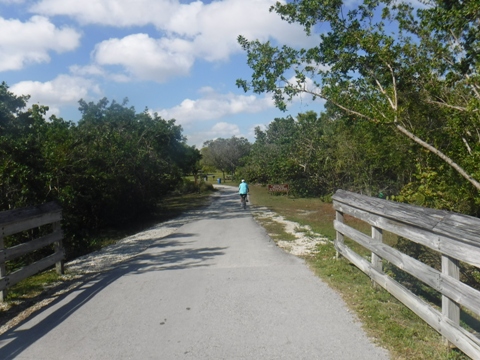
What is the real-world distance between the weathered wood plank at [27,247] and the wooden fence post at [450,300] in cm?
554

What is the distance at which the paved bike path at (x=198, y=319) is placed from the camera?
14.3ft

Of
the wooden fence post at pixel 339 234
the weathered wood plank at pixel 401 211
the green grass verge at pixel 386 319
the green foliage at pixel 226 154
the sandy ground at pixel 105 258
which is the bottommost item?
the sandy ground at pixel 105 258

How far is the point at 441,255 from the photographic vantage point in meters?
4.16

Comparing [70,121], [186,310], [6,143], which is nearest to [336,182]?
[70,121]

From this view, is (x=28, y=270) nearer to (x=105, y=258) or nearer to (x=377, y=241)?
(x=105, y=258)

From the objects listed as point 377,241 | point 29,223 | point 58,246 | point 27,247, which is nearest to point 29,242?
point 27,247

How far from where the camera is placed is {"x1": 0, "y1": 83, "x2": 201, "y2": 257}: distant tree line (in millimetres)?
11289

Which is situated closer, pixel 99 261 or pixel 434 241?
pixel 434 241

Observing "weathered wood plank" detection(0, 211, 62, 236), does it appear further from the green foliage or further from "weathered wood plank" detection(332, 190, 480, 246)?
the green foliage

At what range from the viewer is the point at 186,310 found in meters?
5.58

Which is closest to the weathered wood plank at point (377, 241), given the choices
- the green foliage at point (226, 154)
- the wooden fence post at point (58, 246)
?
the wooden fence post at point (58, 246)

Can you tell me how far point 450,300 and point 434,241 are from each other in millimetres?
545

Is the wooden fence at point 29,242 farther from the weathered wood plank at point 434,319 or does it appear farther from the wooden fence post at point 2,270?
the weathered wood plank at point 434,319

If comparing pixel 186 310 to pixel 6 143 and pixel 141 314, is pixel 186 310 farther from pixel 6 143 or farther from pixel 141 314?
A: pixel 6 143
